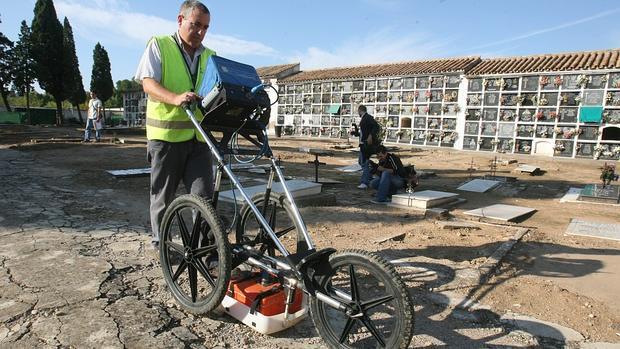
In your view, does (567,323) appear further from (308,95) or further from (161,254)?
(308,95)

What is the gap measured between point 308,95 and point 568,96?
41.2 ft

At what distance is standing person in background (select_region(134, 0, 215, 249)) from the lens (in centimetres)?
225

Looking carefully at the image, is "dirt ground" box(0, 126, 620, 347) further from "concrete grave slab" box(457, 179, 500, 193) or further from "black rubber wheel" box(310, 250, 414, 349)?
"black rubber wheel" box(310, 250, 414, 349)

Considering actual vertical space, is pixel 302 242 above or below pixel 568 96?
below

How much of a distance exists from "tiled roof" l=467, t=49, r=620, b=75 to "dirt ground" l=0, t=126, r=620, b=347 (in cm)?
809

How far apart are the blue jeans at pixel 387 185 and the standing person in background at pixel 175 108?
358 centimetres

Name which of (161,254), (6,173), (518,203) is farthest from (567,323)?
(6,173)

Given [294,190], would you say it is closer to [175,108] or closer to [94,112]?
[175,108]

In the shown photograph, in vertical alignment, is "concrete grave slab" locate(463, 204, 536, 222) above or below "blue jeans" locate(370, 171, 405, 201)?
below

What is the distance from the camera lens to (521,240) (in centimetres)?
381

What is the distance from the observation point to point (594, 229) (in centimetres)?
432

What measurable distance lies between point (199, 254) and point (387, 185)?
4.06 m

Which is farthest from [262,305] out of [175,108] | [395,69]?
[395,69]

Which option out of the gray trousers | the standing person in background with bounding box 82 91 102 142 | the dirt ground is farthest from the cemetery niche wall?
the gray trousers
